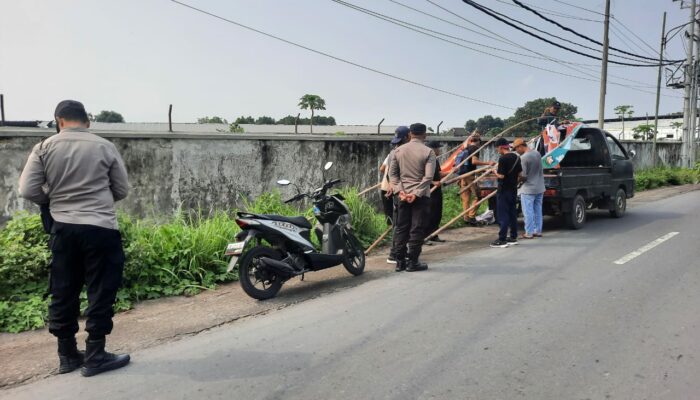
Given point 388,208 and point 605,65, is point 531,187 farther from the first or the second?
point 605,65

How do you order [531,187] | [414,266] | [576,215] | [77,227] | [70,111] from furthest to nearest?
1. [576,215]
2. [531,187]
3. [414,266]
4. [70,111]
5. [77,227]

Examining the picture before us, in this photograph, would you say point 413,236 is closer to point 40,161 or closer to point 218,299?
point 218,299

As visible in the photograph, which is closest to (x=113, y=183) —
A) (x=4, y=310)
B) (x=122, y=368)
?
(x=122, y=368)

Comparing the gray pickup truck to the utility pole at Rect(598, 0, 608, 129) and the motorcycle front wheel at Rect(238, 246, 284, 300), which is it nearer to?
the motorcycle front wheel at Rect(238, 246, 284, 300)

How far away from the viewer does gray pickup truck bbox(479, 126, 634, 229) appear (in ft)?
29.9

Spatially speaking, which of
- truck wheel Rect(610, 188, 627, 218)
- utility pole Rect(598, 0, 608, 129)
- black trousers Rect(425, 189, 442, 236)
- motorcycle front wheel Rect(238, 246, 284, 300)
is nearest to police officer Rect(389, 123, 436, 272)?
black trousers Rect(425, 189, 442, 236)

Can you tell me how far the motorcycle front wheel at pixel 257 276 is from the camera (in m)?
5.00

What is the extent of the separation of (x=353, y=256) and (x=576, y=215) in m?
5.26

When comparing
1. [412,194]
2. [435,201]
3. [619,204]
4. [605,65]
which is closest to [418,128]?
[412,194]

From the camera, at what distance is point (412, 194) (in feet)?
20.4

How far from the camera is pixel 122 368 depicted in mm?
3594

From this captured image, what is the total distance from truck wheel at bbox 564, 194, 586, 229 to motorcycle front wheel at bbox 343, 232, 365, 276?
4.93m

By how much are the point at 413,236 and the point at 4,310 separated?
4.23m

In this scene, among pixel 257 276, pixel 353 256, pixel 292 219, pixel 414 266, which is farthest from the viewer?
pixel 414 266
